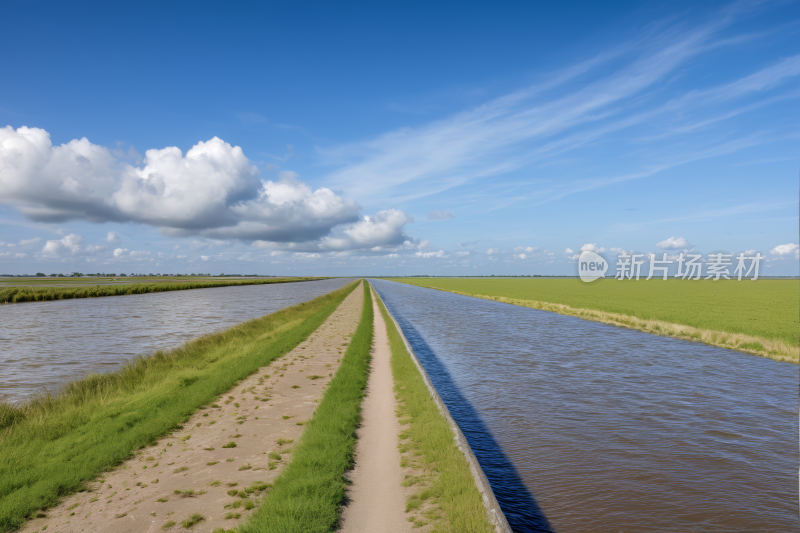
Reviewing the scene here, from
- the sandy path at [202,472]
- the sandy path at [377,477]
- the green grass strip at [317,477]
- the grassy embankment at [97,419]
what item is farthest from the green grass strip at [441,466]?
the grassy embankment at [97,419]

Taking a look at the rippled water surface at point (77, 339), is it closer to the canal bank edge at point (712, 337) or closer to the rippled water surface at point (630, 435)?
the rippled water surface at point (630, 435)

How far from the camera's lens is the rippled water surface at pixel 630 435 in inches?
305

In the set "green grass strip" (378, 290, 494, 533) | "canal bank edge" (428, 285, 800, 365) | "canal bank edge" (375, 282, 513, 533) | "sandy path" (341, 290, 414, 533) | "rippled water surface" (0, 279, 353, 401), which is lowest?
"rippled water surface" (0, 279, 353, 401)

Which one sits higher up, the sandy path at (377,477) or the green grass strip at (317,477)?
the green grass strip at (317,477)

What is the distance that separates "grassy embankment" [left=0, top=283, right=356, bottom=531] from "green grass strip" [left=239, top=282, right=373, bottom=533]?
151 inches

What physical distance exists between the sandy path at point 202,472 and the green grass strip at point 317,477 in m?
0.41

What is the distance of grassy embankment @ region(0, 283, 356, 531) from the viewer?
24.7ft

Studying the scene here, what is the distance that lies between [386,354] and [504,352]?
6986 mm

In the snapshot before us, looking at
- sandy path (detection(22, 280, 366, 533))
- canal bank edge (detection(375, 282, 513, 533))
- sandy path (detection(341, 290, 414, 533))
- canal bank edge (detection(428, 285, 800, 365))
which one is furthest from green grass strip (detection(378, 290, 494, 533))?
canal bank edge (detection(428, 285, 800, 365))

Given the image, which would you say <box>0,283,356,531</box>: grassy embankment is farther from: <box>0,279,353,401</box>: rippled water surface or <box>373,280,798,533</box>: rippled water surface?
<box>373,280,798,533</box>: rippled water surface

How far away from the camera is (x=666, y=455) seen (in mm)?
9969

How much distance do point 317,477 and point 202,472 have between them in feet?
8.10

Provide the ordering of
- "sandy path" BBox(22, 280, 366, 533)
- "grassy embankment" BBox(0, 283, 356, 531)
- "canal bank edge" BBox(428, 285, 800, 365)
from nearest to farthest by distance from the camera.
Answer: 1. "sandy path" BBox(22, 280, 366, 533)
2. "grassy embankment" BBox(0, 283, 356, 531)
3. "canal bank edge" BBox(428, 285, 800, 365)

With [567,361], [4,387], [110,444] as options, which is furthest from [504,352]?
[4,387]
